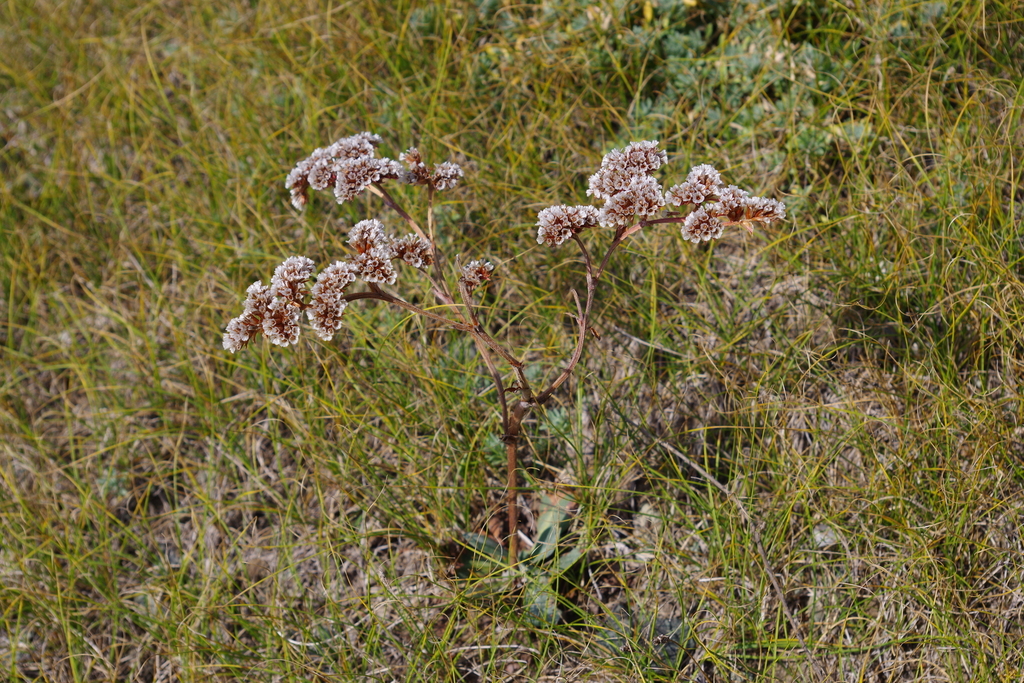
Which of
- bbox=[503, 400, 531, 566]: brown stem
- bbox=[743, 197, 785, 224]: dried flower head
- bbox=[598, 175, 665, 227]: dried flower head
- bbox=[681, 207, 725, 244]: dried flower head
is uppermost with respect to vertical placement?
bbox=[598, 175, 665, 227]: dried flower head

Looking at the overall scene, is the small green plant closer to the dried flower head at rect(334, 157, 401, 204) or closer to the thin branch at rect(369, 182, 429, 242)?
the thin branch at rect(369, 182, 429, 242)

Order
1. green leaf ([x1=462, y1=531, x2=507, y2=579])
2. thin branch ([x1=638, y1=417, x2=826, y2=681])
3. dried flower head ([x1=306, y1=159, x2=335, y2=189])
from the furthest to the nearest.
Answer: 1. green leaf ([x1=462, y1=531, x2=507, y2=579])
2. thin branch ([x1=638, y1=417, x2=826, y2=681])
3. dried flower head ([x1=306, y1=159, x2=335, y2=189])

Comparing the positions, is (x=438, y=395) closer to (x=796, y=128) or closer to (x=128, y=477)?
(x=128, y=477)

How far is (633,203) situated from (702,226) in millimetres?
166

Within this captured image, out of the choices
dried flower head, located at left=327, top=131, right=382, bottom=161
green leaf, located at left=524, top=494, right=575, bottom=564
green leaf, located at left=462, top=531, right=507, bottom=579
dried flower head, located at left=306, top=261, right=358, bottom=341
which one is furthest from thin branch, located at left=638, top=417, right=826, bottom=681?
dried flower head, located at left=327, top=131, right=382, bottom=161

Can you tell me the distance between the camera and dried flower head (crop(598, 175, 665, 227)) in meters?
1.57

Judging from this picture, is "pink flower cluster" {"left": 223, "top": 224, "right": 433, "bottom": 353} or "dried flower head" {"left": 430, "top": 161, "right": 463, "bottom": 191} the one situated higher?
"dried flower head" {"left": 430, "top": 161, "right": 463, "bottom": 191}

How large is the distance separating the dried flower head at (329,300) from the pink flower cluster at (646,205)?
0.46 metres

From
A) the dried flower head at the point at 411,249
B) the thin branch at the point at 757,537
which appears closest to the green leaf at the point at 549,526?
the thin branch at the point at 757,537

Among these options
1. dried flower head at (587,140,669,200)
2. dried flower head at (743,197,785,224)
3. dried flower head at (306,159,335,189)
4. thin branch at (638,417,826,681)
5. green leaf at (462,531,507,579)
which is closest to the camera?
dried flower head at (743,197,785,224)

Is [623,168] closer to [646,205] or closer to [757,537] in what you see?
[646,205]

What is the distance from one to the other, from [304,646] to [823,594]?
1.61 meters

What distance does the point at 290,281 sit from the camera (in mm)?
1564

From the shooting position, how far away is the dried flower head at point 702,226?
1.56 m
